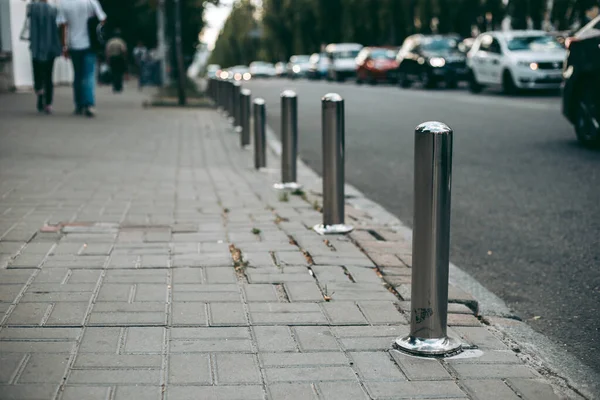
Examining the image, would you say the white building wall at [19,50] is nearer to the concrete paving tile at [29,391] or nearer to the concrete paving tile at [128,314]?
the concrete paving tile at [128,314]

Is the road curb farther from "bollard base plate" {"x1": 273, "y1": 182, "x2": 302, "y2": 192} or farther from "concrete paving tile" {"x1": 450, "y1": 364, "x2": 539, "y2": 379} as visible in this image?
"bollard base plate" {"x1": 273, "y1": 182, "x2": 302, "y2": 192}

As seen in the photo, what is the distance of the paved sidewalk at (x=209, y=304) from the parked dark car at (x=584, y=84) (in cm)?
430

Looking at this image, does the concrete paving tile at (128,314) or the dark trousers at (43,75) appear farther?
the dark trousers at (43,75)

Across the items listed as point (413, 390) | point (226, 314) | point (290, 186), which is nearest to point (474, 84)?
point (290, 186)

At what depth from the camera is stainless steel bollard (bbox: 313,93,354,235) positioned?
5.41m

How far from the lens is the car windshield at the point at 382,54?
35188mm

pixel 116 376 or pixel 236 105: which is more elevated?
pixel 236 105

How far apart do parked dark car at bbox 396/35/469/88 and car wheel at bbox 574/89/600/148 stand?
56.8 ft

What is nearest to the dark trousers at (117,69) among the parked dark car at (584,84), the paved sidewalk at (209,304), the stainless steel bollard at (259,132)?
the parked dark car at (584,84)

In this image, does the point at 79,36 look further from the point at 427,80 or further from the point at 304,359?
the point at 427,80

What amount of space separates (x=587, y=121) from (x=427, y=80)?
17.8m

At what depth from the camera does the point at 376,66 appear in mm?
34562

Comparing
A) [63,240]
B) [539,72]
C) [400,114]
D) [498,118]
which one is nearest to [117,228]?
[63,240]

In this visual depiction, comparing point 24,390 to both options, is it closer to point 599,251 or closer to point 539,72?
point 599,251
